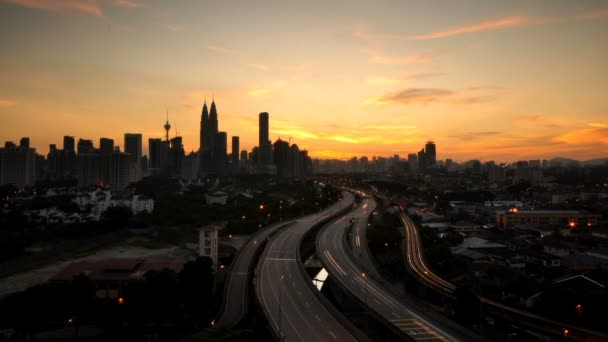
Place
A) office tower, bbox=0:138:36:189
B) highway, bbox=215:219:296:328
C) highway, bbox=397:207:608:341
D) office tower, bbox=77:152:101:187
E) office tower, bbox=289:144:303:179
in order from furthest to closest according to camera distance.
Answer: office tower, bbox=289:144:303:179 → office tower, bbox=77:152:101:187 → office tower, bbox=0:138:36:189 → highway, bbox=215:219:296:328 → highway, bbox=397:207:608:341

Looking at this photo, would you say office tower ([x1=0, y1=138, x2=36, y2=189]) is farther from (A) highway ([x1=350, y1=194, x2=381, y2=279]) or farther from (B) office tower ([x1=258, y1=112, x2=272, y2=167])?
(B) office tower ([x1=258, y1=112, x2=272, y2=167])

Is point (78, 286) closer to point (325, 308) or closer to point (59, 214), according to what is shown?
point (325, 308)

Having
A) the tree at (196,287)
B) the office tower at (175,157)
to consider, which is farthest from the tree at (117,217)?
the office tower at (175,157)

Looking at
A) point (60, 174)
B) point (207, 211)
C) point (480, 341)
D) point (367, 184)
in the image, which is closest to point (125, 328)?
point (480, 341)

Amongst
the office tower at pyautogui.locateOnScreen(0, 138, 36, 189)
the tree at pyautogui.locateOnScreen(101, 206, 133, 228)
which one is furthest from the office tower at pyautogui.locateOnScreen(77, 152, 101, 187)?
the tree at pyautogui.locateOnScreen(101, 206, 133, 228)

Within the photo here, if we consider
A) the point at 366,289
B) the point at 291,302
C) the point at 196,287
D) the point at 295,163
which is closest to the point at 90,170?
the point at 295,163

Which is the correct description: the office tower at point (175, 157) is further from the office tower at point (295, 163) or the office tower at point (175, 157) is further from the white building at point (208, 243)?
the white building at point (208, 243)
